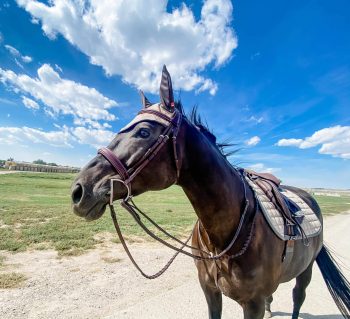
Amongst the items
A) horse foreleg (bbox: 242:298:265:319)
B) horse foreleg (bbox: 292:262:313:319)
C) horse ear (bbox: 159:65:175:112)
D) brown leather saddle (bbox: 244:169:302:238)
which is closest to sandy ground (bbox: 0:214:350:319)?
horse foreleg (bbox: 292:262:313:319)

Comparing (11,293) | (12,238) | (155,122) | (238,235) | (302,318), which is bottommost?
(302,318)

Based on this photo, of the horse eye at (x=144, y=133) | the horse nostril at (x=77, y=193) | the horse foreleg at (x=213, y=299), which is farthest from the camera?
the horse foreleg at (x=213, y=299)

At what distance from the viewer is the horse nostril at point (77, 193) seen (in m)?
1.60

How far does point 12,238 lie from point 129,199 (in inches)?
283

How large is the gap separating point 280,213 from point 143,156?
5.99 ft

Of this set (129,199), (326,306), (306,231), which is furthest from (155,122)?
(326,306)

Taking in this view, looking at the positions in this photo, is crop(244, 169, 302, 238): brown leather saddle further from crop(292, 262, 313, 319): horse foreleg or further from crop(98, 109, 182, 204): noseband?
crop(98, 109, 182, 204): noseband

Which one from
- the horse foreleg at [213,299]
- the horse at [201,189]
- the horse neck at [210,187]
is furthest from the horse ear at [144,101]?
the horse foreleg at [213,299]

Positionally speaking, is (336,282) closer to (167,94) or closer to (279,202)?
(279,202)

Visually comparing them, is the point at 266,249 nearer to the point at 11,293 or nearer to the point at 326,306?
the point at 326,306

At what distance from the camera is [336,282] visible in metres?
3.73

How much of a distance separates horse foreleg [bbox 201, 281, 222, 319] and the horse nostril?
1.76 m

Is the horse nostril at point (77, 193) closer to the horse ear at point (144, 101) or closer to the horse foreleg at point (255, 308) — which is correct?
the horse ear at point (144, 101)

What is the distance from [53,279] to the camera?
4727 millimetres
